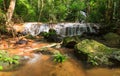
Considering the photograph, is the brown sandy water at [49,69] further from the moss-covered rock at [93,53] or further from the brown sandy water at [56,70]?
the moss-covered rock at [93,53]

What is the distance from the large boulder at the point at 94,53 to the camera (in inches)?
291

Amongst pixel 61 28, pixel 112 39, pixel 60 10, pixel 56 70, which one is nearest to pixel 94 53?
pixel 56 70

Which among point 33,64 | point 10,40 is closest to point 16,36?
point 10,40

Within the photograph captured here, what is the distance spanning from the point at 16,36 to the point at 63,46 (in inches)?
126

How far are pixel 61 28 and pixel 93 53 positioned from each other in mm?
9689

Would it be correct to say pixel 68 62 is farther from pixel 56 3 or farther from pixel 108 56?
pixel 56 3

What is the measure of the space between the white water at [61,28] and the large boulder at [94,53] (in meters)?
7.29

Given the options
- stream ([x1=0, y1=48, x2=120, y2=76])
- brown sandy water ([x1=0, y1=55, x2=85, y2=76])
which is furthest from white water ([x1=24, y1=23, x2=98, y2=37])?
brown sandy water ([x1=0, y1=55, x2=85, y2=76])

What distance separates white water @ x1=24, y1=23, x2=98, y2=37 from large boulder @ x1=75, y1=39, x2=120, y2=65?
23.9 feet

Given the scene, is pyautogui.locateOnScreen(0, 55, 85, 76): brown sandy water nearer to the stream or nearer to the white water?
the stream

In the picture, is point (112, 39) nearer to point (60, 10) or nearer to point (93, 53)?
point (93, 53)

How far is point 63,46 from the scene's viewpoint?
11.0m

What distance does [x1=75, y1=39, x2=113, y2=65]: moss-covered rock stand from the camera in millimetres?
7398

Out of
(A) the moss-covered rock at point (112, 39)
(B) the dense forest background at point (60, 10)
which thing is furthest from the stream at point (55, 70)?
(B) the dense forest background at point (60, 10)
